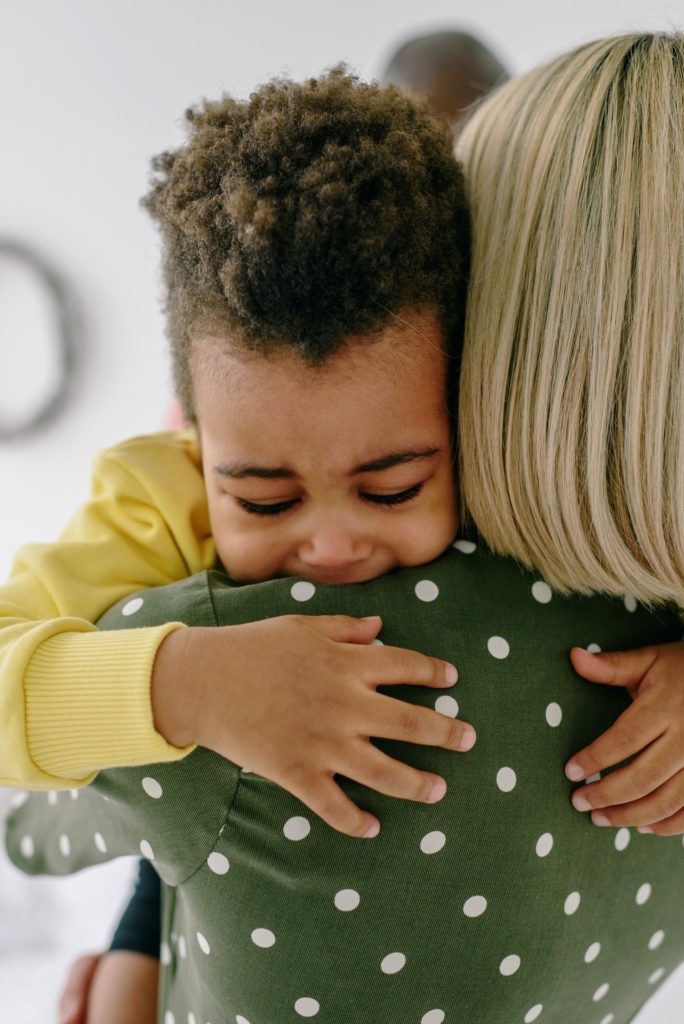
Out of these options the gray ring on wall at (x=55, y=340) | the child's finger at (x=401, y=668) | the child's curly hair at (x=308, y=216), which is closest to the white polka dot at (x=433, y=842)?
the child's finger at (x=401, y=668)

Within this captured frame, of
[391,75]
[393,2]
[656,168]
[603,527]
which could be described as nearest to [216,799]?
[603,527]

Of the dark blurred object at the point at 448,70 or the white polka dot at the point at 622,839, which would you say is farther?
the dark blurred object at the point at 448,70

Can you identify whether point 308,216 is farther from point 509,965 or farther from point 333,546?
point 509,965

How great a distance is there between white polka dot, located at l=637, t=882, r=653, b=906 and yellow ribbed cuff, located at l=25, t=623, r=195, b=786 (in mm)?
389

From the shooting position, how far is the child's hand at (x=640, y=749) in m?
0.65

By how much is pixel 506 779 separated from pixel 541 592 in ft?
0.49

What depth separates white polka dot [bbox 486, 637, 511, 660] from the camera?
637 millimetres

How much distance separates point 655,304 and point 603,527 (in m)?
0.18

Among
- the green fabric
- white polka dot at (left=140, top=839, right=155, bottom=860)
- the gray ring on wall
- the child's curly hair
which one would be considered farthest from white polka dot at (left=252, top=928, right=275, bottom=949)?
the gray ring on wall

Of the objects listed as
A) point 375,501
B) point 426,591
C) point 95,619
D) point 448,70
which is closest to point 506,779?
point 426,591

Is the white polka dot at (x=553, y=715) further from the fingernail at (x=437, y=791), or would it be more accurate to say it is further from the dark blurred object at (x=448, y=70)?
the dark blurred object at (x=448, y=70)

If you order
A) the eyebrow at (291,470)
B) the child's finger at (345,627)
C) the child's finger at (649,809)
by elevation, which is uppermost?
the eyebrow at (291,470)

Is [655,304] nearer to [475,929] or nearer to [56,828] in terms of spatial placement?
[475,929]

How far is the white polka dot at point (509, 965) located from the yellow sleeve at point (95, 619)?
285 mm
